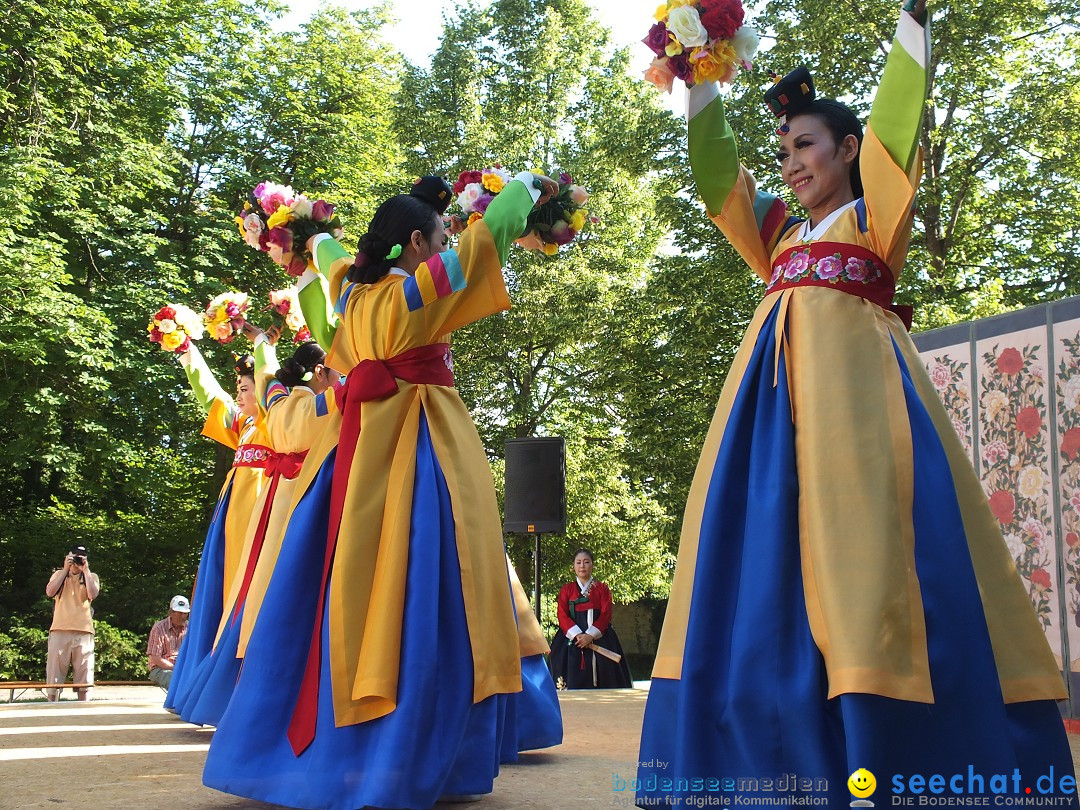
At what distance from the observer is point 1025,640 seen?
2465 mm

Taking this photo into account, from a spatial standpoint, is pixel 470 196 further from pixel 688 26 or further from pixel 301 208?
pixel 688 26

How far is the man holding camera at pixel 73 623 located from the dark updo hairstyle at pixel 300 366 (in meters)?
5.45

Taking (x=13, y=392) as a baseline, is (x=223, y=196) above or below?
above

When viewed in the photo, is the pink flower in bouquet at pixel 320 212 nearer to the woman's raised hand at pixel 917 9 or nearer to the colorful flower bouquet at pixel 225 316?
the woman's raised hand at pixel 917 9

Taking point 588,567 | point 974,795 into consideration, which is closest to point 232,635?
point 974,795

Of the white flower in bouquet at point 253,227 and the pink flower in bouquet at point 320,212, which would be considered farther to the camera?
the white flower in bouquet at point 253,227

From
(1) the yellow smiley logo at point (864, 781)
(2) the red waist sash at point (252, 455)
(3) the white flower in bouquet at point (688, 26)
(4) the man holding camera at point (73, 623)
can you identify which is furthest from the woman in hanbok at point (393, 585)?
(4) the man holding camera at point (73, 623)

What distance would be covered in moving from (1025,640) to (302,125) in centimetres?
1601

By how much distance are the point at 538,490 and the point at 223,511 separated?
4557mm

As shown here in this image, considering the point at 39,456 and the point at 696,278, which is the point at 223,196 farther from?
the point at 696,278

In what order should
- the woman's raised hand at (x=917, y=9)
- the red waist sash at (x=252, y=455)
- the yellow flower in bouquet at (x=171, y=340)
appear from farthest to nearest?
1. the yellow flower in bouquet at (x=171, y=340)
2. the red waist sash at (x=252, y=455)
3. the woman's raised hand at (x=917, y=9)

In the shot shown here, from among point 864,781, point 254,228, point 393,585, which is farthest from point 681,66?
point 254,228

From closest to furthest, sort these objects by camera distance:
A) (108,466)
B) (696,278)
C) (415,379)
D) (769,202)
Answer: (769,202) < (415,379) < (696,278) < (108,466)

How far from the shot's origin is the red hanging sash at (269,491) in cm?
521
